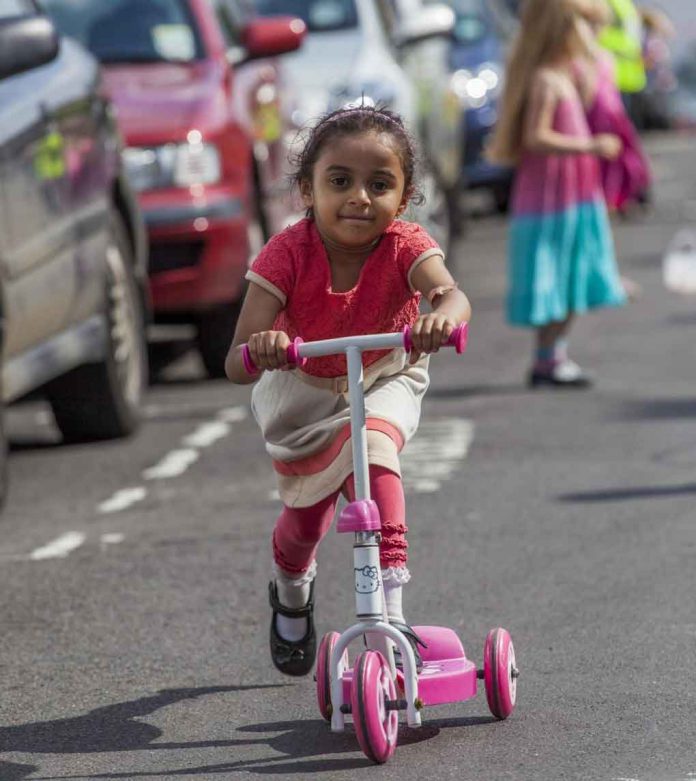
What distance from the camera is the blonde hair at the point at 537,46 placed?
10469mm

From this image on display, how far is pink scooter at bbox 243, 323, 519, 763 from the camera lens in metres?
4.59

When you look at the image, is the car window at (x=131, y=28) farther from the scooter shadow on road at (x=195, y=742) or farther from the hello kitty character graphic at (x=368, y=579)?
the hello kitty character graphic at (x=368, y=579)

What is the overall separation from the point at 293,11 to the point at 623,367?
15.1 ft

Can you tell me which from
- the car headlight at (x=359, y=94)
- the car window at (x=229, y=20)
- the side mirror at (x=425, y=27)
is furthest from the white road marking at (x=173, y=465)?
the side mirror at (x=425, y=27)

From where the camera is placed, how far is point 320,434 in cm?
504

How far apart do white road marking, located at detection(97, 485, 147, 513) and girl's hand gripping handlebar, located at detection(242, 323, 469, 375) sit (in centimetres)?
341

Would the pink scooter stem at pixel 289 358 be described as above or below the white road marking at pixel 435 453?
above

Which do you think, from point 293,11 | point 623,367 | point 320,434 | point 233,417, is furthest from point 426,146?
point 320,434

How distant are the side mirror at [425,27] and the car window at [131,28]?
2.80 m

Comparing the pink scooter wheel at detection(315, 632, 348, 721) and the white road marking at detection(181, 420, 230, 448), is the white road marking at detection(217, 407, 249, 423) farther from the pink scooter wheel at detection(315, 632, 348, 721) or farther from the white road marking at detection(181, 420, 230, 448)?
the pink scooter wheel at detection(315, 632, 348, 721)

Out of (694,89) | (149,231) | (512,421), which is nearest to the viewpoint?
(512,421)

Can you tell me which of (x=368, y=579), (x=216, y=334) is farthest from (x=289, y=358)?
(x=216, y=334)

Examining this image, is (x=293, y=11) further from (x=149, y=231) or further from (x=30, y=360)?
(x=30, y=360)

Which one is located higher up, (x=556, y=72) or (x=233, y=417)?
(x=556, y=72)
